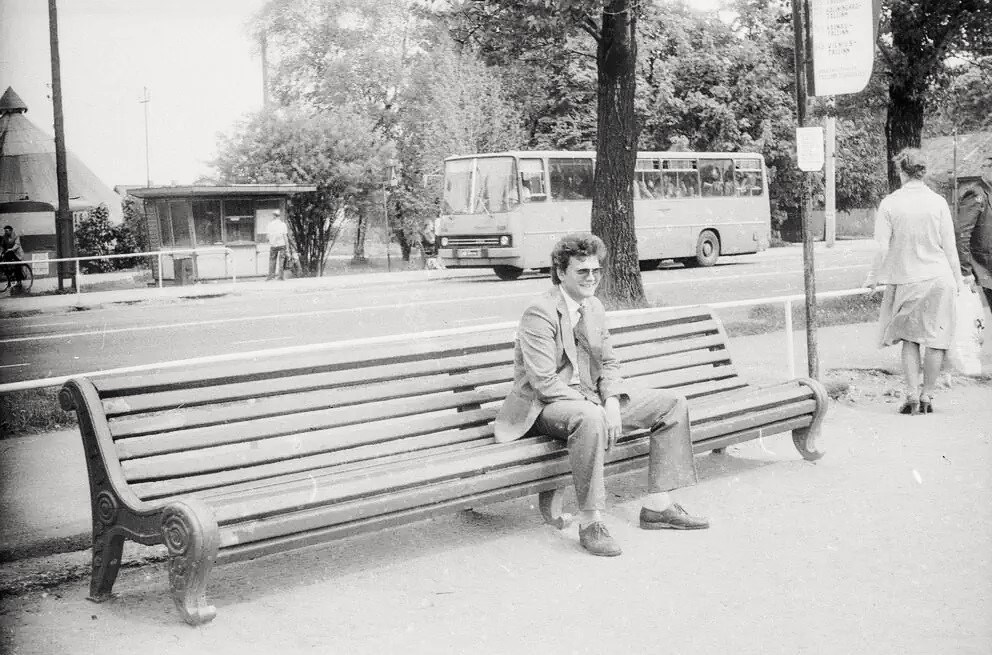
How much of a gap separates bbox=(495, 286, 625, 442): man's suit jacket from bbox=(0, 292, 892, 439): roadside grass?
3.91 metres

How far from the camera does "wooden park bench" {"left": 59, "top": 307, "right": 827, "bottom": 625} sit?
4379mm

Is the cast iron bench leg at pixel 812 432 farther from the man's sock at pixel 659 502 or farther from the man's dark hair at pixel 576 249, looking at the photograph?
the man's dark hair at pixel 576 249

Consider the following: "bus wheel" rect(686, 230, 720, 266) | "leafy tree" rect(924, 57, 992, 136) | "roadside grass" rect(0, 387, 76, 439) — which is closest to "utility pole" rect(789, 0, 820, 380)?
"roadside grass" rect(0, 387, 76, 439)

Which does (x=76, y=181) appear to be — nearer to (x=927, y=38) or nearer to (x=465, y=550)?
(x=927, y=38)

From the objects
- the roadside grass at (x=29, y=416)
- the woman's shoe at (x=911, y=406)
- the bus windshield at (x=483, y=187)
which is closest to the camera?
the woman's shoe at (x=911, y=406)

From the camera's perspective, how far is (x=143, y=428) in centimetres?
466

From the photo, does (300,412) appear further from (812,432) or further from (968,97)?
(968,97)

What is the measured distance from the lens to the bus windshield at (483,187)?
27672 mm

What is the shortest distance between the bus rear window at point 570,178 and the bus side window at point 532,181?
299 millimetres

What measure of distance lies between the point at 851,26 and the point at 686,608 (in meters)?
5.23

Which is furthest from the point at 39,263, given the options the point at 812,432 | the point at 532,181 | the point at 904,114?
the point at 812,432

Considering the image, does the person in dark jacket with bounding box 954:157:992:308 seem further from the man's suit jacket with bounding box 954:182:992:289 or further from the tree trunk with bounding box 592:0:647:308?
the tree trunk with bounding box 592:0:647:308

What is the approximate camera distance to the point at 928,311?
26.7 ft

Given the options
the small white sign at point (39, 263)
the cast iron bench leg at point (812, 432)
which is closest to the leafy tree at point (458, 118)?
the small white sign at point (39, 263)
